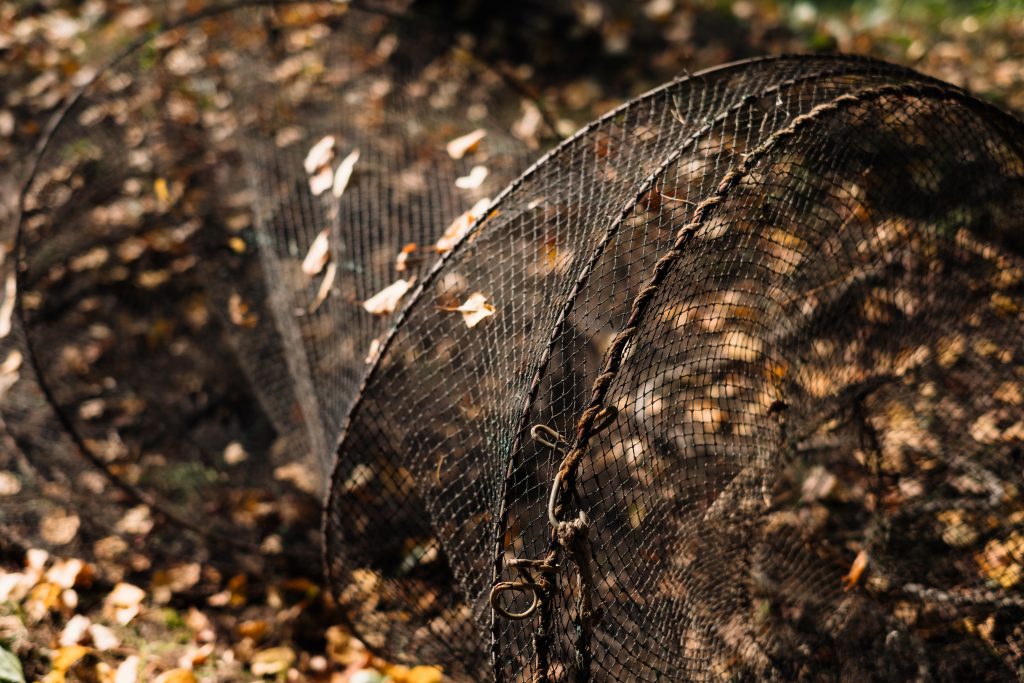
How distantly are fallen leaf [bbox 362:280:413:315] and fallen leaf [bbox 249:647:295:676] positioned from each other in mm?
1126

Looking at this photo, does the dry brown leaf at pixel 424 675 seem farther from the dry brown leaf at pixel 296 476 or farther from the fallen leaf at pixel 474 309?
the fallen leaf at pixel 474 309

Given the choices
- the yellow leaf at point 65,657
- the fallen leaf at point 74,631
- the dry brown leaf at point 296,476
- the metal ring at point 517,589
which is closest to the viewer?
the metal ring at point 517,589

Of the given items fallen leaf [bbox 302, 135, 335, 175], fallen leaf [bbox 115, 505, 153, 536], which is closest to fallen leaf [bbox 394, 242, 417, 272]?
fallen leaf [bbox 302, 135, 335, 175]

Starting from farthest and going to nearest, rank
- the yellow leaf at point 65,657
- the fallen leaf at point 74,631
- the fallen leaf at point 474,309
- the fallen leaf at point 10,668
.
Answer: the fallen leaf at point 74,631, the yellow leaf at point 65,657, the fallen leaf at point 10,668, the fallen leaf at point 474,309

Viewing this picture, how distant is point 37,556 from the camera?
89.7 inches

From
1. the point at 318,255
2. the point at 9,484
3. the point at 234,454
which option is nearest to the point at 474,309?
the point at 318,255

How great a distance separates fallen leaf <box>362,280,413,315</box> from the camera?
1.81m

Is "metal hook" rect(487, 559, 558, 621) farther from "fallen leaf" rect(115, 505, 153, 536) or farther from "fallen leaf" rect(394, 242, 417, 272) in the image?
"fallen leaf" rect(115, 505, 153, 536)

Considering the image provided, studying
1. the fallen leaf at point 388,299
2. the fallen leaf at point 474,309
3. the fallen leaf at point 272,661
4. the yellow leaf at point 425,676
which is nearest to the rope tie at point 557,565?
the fallen leaf at point 474,309

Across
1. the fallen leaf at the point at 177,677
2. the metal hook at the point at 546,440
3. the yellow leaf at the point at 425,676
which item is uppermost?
the metal hook at the point at 546,440

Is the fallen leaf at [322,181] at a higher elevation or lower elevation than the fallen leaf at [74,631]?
higher

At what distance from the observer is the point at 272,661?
213cm

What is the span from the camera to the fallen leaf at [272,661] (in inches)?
82.0

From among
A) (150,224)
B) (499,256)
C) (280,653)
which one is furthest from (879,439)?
(150,224)
